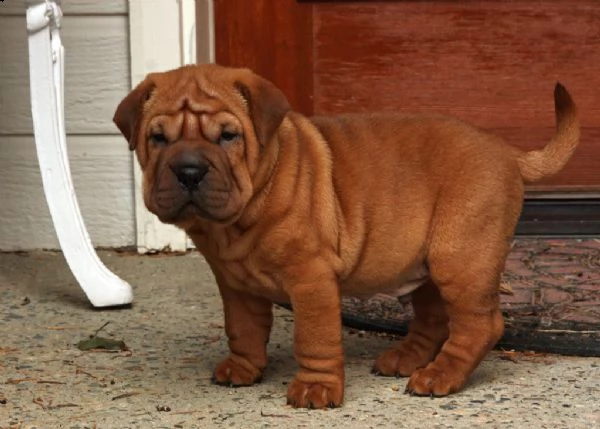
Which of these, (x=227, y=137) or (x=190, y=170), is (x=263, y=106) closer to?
(x=227, y=137)

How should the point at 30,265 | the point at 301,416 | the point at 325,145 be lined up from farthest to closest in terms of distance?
1. the point at 30,265
2. the point at 325,145
3. the point at 301,416

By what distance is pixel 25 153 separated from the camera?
4.70 m

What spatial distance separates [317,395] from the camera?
290 cm

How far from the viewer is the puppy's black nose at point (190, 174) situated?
271cm

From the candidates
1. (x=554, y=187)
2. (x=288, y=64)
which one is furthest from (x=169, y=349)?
(x=554, y=187)

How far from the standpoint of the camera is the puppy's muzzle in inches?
107

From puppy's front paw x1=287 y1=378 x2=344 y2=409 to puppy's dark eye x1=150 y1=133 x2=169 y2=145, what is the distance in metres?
0.65

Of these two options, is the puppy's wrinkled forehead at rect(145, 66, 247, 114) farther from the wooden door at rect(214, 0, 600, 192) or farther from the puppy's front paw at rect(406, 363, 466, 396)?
the wooden door at rect(214, 0, 600, 192)

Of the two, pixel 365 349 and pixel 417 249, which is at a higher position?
pixel 417 249

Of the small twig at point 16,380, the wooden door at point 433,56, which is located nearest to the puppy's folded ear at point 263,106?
the small twig at point 16,380

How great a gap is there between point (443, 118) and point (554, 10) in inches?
68.6

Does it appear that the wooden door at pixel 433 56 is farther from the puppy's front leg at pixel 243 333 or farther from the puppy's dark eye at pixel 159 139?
A: the puppy's dark eye at pixel 159 139

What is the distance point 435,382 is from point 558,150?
2.22 feet

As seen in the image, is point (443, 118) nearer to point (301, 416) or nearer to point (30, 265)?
point (301, 416)
